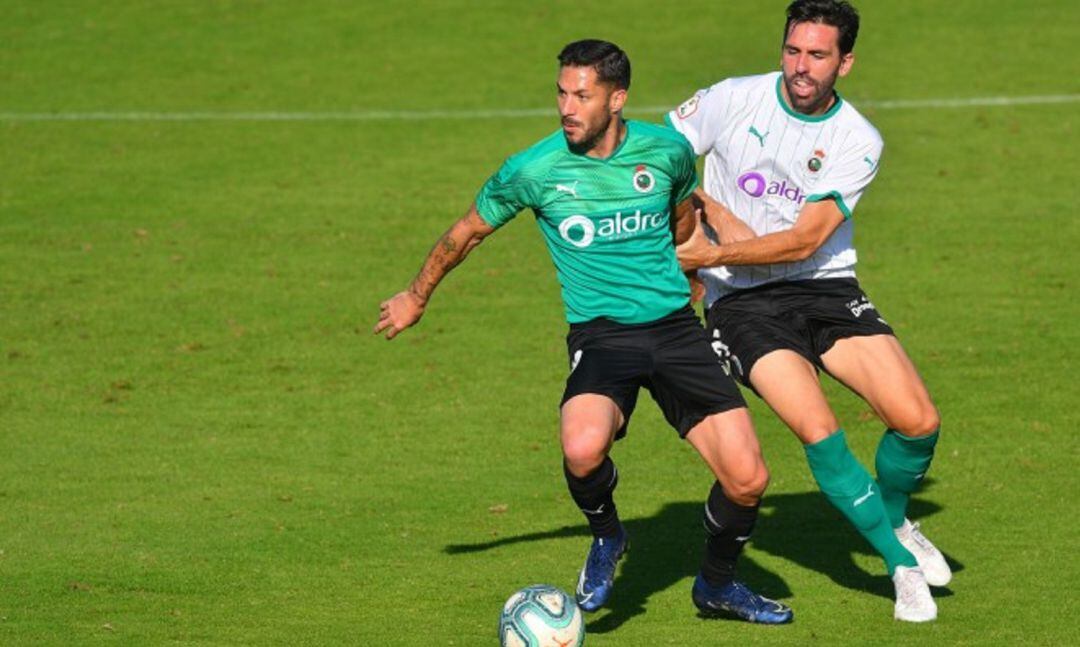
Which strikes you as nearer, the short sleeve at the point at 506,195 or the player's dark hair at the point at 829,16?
the short sleeve at the point at 506,195

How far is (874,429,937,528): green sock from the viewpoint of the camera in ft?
34.3

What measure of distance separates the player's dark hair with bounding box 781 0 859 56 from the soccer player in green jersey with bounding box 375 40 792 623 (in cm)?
100

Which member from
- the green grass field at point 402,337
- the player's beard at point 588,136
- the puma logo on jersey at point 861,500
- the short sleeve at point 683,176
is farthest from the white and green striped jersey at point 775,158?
the green grass field at point 402,337

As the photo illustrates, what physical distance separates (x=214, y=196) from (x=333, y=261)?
8.53 ft

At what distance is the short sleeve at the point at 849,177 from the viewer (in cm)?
1030

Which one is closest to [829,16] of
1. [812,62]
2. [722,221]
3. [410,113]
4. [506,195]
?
[812,62]

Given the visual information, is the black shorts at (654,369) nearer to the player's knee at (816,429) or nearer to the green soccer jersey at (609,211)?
the green soccer jersey at (609,211)

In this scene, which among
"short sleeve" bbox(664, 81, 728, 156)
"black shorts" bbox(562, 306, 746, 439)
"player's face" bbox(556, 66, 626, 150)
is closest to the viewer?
"player's face" bbox(556, 66, 626, 150)

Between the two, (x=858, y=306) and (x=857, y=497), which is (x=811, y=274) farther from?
(x=857, y=497)

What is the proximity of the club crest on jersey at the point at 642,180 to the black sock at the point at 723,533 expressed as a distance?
5.14ft

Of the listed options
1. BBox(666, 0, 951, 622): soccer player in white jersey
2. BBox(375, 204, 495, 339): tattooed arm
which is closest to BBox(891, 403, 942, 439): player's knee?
BBox(666, 0, 951, 622): soccer player in white jersey

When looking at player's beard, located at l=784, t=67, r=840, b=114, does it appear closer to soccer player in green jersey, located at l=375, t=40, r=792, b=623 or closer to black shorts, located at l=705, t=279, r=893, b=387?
soccer player in green jersey, located at l=375, t=40, r=792, b=623

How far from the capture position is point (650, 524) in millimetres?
11977

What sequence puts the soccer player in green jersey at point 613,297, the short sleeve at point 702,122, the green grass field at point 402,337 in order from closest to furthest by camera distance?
the soccer player in green jersey at point 613,297
the short sleeve at point 702,122
the green grass field at point 402,337
